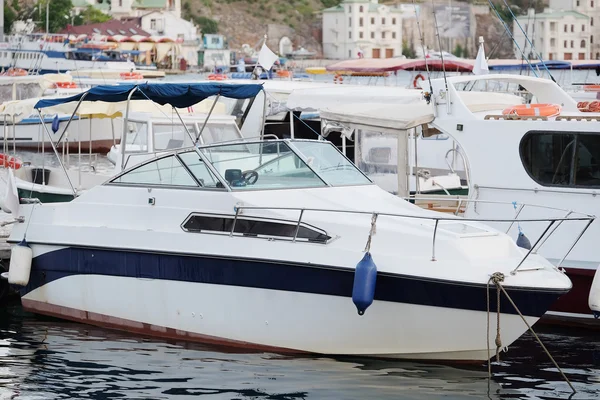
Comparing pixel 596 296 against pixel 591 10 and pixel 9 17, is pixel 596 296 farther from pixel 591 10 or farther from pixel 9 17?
pixel 591 10

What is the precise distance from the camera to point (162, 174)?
513 inches

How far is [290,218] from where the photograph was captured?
39.2 ft

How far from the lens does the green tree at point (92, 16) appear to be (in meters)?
156

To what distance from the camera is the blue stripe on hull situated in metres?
11.3

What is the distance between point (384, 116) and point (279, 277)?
4.20m

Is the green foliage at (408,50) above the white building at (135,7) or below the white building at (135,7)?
below

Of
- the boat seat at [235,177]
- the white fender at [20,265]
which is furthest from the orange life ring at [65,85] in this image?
the boat seat at [235,177]

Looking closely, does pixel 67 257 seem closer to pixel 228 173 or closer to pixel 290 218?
pixel 228 173

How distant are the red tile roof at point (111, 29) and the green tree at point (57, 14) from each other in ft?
4.60

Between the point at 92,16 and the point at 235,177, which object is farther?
the point at 92,16

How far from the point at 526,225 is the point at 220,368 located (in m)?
4.69

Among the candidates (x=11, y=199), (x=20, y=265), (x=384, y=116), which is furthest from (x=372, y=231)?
(x=11, y=199)

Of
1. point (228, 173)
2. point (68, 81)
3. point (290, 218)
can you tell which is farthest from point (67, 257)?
point (68, 81)

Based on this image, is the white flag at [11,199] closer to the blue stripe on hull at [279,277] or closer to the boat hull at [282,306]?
the blue stripe on hull at [279,277]
